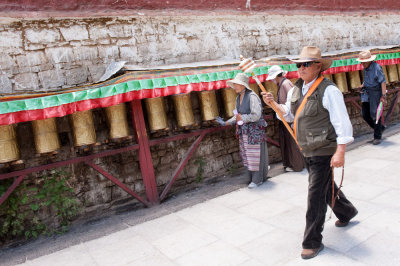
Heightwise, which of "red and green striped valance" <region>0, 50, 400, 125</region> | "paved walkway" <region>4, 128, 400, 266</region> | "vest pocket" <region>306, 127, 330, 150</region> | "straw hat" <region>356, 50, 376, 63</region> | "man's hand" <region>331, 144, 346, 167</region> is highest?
"red and green striped valance" <region>0, 50, 400, 125</region>

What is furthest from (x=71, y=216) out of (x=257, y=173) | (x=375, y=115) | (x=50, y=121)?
(x=375, y=115)

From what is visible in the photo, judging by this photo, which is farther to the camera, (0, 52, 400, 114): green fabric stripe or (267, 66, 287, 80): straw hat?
(267, 66, 287, 80): straw hat

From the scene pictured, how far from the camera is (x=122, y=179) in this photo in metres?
5.25

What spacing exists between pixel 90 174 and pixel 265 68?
3324mm

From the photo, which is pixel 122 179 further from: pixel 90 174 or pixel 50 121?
pixel 50 121

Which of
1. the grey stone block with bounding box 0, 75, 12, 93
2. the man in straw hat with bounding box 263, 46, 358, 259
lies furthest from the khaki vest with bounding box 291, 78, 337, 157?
the grey stone block with bounding box 0, 75, 12, 93

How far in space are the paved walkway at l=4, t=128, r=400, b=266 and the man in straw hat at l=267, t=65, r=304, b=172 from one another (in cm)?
59

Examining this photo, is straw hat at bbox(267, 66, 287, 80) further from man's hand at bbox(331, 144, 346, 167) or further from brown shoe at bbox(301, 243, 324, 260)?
brown shoe at bbox(301, 243, 324, 260)

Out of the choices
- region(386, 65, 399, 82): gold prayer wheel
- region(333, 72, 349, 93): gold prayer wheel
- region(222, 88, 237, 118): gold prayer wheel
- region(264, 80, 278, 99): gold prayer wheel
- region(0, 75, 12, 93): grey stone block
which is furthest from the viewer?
region(386, 65, 399, 82): gold prayer wheel

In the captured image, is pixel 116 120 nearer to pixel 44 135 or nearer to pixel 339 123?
pixel 44 135

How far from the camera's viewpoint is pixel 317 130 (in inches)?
115

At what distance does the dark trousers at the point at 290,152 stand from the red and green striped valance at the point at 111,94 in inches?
47.9

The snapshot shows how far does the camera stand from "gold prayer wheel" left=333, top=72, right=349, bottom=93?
23.1ft

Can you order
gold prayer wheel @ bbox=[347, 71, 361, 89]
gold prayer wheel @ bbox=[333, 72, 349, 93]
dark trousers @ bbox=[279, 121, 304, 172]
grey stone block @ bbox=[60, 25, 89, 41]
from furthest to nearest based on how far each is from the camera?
gold prayer wheel @ bbox=[347, 71, 361, 89] → gold prayer wheel @ bbox=[333, 72, 349, 93] → dark trousers @ bbox=[279, 121, 304, 172] → grey stone block @ bbox=[60, 25, 89, 41]
